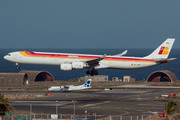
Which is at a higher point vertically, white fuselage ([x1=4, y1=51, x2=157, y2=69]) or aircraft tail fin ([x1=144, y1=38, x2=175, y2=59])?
aircraft tail fin ([x1=144, y1=38, x2=175, y2=59])

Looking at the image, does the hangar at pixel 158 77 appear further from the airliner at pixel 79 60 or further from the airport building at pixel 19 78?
the airliner at pixel 79 60

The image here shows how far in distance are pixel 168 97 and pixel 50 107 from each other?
28334 mm

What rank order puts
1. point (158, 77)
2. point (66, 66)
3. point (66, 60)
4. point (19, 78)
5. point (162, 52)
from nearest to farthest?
point (66, 66) < point (66, 60) < point (162, 52) < point (19, 78) < point (158, 77)

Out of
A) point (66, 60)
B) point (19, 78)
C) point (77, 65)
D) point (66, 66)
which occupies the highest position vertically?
point (66, 60)

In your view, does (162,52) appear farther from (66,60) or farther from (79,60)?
(66,60)

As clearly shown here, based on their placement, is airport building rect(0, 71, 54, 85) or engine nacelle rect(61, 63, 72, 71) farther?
airport building rect(0, 71, 54, 85)

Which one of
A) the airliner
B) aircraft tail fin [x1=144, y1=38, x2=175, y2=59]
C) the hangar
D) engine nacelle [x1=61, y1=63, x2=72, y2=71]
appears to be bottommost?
the hangar

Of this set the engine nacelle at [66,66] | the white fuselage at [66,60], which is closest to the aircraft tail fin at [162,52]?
the white fuselage at [66,60]

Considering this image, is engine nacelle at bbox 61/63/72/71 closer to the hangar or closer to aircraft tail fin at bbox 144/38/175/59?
aircraft tail fin at bbox 144/38/175/59

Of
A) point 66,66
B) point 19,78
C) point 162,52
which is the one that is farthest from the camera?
point 19,78

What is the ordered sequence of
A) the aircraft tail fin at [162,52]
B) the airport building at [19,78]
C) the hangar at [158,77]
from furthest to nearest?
the hangar at [158,77] < the airport building at [19,78] < the aircraft tail fin at [162,52]

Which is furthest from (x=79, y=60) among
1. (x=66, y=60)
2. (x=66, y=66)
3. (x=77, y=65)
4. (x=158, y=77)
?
(x=158, y=77)

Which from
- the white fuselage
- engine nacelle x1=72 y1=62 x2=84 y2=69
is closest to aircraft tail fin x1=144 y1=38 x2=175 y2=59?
the white fuselage

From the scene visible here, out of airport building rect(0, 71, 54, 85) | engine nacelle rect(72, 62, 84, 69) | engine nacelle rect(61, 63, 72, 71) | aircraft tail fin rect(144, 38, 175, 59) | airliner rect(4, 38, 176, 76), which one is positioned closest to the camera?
engine nacelle rect(61, 63, 72, 71)
